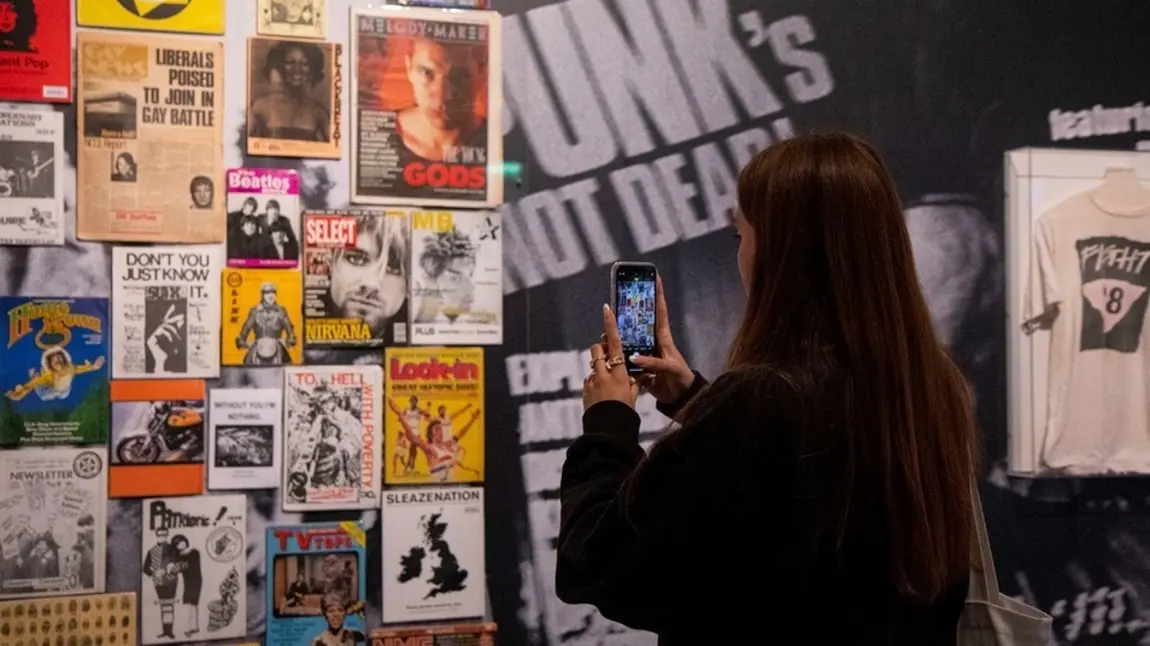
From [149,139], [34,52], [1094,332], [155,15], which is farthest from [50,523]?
[1094,332]

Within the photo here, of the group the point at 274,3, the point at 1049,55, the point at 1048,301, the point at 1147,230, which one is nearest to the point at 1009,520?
the point at 1048,301

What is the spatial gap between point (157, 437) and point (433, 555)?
0.61 m

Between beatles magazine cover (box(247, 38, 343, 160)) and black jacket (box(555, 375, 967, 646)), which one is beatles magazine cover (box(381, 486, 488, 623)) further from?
black jacket (box(555, 375, 967, 646))

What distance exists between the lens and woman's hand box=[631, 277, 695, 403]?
5.59 feet

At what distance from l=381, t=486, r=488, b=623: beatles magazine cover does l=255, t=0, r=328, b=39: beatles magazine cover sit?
38.1 inches

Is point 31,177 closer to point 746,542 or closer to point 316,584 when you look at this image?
point 316,584

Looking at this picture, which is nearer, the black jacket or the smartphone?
the black jacket

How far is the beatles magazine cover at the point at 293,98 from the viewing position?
7.24ft

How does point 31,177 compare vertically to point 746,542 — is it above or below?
above

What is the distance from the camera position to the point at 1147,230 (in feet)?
8.86

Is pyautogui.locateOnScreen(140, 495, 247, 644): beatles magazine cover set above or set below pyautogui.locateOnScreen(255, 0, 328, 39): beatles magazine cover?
below

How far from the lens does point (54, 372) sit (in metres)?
2.12

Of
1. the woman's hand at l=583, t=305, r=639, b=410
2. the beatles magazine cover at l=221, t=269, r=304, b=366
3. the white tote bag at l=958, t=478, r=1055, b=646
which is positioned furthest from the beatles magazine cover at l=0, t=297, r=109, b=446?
the white tote bag at l=958, t=478, r=1055, b=646

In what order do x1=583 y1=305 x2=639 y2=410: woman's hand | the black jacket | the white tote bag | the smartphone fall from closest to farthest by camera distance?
the black jacket, the white tote bag, x1=583 y1=305 x2=639 y2=410: woman's hand, the smartphone
